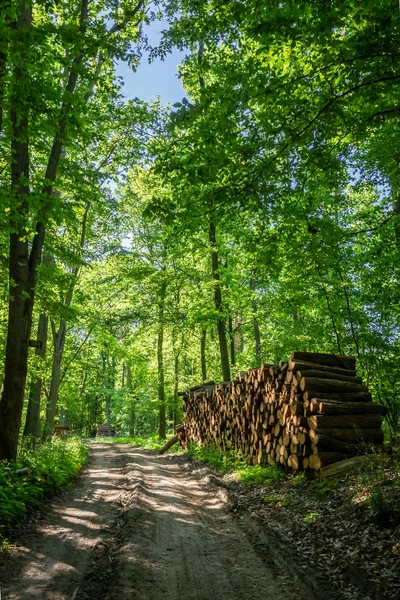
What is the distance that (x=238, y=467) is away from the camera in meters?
10.1

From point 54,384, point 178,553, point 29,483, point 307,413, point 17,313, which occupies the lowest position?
point 178,553

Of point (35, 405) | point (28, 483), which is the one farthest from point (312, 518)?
point (35, 405)

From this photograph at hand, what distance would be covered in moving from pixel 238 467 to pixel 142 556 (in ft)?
18.6

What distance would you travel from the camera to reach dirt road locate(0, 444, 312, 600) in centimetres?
397

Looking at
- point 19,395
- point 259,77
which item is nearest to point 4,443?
point 19,395

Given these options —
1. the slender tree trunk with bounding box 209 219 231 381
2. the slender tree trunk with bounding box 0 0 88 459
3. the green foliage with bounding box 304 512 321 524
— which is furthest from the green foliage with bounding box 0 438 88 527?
the slender tree trunk with bounding box 209 219 231 381

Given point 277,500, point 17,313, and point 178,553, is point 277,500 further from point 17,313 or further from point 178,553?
point 17,313

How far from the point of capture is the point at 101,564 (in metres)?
4.59

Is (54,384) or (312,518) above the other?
(54,384)

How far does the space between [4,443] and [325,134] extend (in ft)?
27.1

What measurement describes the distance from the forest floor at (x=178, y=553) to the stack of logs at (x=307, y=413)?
1.01 m

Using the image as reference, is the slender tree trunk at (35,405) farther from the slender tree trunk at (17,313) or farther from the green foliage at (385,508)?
the green foliage at (385,508)

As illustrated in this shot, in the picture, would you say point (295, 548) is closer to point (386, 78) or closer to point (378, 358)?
point (386, 78)

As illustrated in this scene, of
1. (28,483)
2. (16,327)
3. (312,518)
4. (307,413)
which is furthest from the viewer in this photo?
(16,327)
